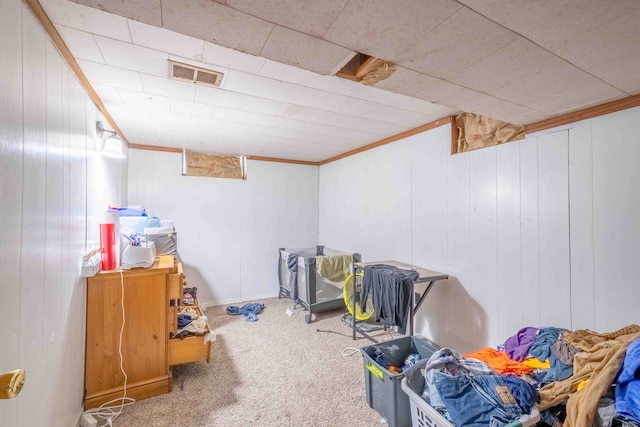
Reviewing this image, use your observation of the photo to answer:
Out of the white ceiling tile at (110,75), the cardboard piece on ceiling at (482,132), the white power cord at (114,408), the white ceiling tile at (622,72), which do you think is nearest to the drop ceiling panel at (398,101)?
the cardboard piece on ceiling at (482,132)

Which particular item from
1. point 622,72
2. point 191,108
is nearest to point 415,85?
point 622,72

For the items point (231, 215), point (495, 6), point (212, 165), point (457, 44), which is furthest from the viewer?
point (231, 215)

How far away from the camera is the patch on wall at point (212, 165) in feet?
13.3

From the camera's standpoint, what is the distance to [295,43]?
1.19m

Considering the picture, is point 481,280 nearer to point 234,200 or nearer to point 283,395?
point 283,395

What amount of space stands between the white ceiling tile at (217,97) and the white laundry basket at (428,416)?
230cm

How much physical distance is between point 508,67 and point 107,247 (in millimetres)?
2849

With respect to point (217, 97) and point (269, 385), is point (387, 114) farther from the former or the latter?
point (269, 385)

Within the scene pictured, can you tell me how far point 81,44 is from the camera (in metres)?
1.48

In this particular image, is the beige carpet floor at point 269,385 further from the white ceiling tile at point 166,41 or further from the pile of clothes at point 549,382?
the white ceiling tile at point 166,41

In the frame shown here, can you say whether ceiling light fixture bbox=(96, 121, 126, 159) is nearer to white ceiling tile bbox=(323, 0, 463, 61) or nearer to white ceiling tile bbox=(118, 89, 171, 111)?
white ceiling tile bbox=(118, 89, 171, 111)

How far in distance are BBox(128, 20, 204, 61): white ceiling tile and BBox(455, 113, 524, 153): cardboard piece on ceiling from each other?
86.8 inches

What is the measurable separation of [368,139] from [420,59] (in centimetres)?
219

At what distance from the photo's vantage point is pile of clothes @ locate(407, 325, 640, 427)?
1.17 meters
